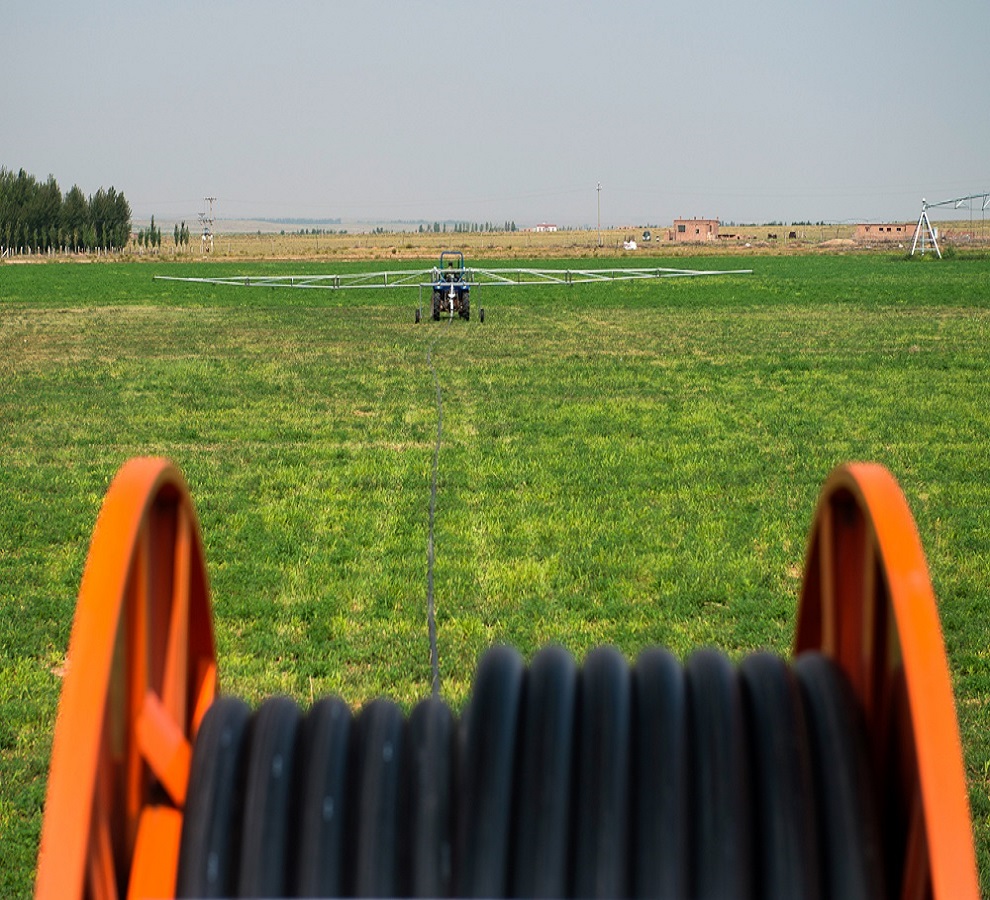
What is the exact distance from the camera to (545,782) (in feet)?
8.79

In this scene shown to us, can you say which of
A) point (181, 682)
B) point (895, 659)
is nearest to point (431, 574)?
point (181, 682)

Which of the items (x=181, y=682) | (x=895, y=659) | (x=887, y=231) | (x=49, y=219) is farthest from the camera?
(x=887, y=231)

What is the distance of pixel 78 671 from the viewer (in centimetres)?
238

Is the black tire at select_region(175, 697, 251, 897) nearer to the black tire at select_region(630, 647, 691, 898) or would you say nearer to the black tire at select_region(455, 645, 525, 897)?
the black tire at select_region(455, 645, 525, 897)

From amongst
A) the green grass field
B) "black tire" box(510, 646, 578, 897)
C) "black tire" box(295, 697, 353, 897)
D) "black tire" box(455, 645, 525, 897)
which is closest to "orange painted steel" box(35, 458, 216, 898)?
"black tire" box(295, 697, 353, 897)

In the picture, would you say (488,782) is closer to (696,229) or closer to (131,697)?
(131,697)

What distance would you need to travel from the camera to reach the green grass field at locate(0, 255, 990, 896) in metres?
6.43

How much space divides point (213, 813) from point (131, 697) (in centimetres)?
28

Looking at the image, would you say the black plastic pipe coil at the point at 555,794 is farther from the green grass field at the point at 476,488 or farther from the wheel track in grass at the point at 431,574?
the wheel track in grass at the point at 431,574

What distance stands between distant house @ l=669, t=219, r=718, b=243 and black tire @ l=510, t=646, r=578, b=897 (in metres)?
168

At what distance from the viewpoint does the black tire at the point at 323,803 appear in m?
2.61

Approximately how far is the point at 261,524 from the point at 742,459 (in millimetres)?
4102

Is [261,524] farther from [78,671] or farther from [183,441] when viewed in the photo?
[78,671]

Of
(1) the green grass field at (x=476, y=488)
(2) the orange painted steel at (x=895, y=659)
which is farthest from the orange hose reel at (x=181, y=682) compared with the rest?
(1) the green grass field at (x=476, y=488)
